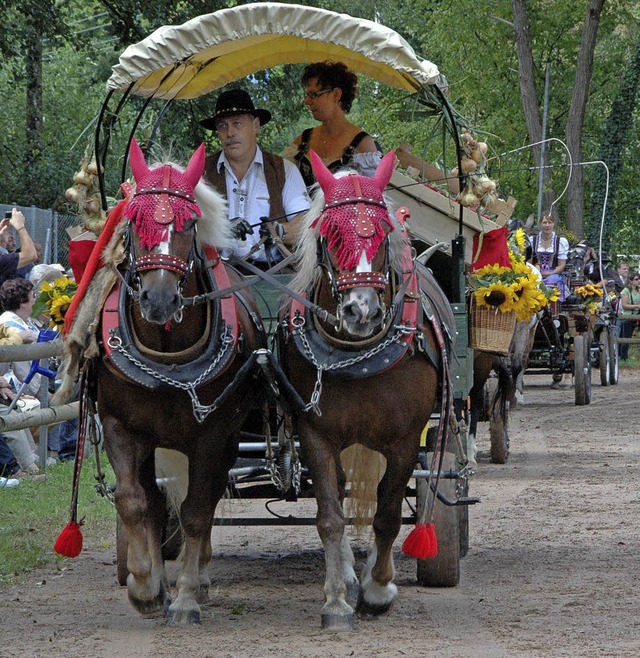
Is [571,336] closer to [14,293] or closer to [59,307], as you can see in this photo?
[14,293]

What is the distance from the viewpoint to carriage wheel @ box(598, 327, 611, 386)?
22.4m

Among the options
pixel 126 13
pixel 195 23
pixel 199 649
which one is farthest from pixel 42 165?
pixel 199 649

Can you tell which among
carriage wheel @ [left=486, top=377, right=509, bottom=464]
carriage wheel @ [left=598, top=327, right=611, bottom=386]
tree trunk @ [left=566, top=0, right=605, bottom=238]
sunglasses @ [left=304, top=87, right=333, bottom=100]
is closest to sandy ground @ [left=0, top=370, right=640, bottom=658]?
carriage wheel @ [left=486, top=377, right=509, bottom=464]

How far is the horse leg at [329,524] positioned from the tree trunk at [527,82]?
21318mm

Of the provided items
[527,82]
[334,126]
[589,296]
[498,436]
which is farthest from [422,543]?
[527,82]

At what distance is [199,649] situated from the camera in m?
5.43

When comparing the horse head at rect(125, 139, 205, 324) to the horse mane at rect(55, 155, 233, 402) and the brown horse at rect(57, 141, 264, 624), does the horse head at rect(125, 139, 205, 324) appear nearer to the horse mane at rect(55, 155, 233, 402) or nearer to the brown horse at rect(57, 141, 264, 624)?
the brown horse at rect(57, 141, 264, 624)

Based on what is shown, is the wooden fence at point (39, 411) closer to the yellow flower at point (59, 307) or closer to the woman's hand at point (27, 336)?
the woman's hand at point (27, 336)

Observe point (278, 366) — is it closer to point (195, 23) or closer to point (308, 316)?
point (308, 316)

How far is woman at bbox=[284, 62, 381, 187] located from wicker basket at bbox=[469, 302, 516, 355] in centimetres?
103

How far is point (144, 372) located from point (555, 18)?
2828 cm

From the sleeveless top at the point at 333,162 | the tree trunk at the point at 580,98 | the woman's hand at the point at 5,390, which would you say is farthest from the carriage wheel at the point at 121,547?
the tree trunk at the point at 580,98

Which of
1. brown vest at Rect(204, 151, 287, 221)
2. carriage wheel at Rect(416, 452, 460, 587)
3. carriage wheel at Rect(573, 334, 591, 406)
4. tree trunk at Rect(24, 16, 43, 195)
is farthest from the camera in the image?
tree trunk at Rect(24, 16, 43, 195)

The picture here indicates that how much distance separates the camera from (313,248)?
5.92m
